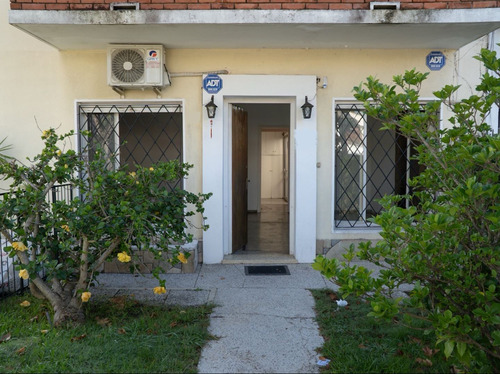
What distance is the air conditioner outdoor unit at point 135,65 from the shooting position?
19.0 ft

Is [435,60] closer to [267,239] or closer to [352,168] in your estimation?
[352,168]

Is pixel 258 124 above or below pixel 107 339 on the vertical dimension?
above

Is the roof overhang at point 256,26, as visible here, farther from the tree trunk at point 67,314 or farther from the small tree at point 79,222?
the tree trunk at point 67,314

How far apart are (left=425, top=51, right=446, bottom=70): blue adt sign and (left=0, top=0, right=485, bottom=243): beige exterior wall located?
6 cm

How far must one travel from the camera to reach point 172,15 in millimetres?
5039

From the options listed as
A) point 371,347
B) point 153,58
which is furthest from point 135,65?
point 371,347

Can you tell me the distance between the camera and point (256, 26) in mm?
5191

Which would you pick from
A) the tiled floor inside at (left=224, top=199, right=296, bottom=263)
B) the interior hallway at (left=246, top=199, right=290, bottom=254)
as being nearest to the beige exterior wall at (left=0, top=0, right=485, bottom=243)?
the tiled floor inside at (left=224, top=199, right=296, bottom=263)

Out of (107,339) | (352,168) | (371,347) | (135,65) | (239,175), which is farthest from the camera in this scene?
(239,175)

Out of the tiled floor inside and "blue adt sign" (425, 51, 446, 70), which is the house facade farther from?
the tiled floor inside

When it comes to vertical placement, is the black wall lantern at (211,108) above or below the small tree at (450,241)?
above

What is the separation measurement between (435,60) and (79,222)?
504 centimetres

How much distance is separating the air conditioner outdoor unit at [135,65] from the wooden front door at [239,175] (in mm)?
1258

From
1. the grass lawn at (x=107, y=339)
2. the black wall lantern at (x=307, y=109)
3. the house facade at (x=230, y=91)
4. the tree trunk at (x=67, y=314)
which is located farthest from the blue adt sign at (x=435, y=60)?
the tree trunk at (x=67, y=314)
